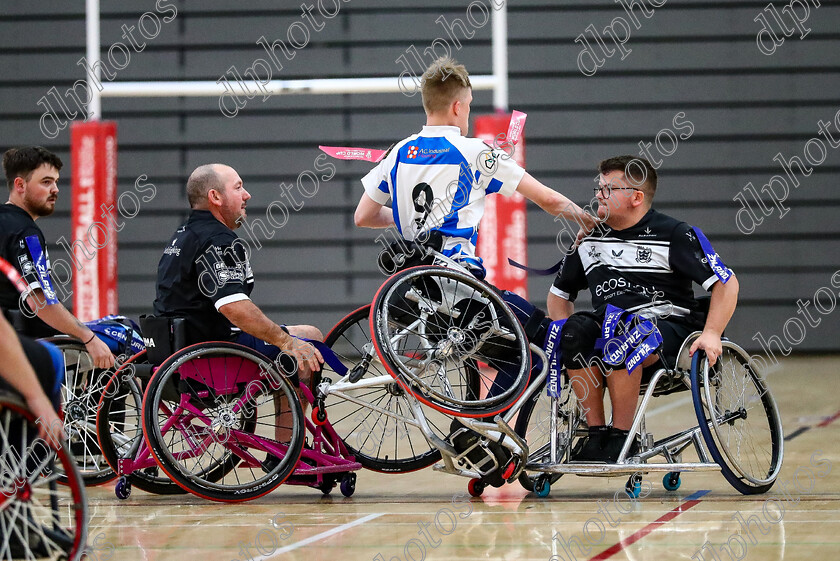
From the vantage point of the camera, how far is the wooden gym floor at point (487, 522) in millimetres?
2320

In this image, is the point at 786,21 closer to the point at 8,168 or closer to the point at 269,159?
the point at 269,159

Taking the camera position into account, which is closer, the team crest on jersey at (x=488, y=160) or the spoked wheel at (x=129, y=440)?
the team crest on jersey at (x=488, y=160)

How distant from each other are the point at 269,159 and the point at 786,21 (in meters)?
4.76

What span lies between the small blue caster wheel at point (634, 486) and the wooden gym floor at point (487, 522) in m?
0.03

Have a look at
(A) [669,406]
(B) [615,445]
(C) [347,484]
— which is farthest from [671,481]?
(A) [669,406]

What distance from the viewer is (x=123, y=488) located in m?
3.21

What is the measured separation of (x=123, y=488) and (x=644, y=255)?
76.1 inches

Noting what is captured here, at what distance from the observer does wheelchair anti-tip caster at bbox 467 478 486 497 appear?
3.11 meters

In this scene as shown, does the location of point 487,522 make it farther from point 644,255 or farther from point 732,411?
point 644,255

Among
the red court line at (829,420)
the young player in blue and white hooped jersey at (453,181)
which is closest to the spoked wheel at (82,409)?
the young player in blue and white hooped jersey at (453,181)

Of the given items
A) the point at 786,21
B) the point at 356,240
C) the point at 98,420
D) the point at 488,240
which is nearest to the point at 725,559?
the point at 98,420

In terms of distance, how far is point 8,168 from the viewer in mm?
3461

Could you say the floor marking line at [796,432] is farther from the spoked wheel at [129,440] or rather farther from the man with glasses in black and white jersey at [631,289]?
the spoked wheel at [129,440]

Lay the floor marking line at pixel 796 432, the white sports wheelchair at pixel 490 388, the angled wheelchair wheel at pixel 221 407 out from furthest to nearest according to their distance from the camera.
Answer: the floor marking line at pixel 796 432 → the angled wheelchair wheel at pixel 221 407 → the white sports wheelchair at pixel 490 388
